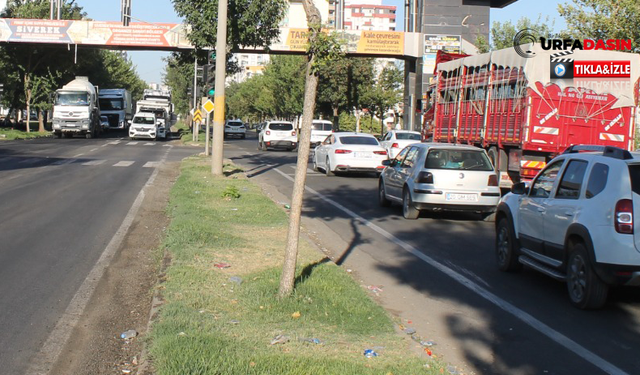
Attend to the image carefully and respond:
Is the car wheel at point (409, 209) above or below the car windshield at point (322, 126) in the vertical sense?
below

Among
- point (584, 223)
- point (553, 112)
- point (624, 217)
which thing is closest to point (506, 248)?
point (584, 223)

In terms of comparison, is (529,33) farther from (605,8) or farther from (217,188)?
(217,188)

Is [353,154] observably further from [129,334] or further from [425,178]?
[129,334]

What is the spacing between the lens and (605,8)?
1025 inches

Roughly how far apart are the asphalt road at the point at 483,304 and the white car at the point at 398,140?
56.1 ft

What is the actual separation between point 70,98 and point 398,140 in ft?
90.5

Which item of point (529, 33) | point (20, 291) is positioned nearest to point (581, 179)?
point (20, 291)

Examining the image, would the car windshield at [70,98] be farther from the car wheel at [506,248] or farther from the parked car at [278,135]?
the car wheel at [506,248]

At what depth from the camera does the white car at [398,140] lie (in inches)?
1203

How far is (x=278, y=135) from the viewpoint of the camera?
134ft

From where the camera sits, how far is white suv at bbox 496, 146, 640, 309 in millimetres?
6816

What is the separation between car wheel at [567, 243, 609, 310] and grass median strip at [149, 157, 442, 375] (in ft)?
6.87

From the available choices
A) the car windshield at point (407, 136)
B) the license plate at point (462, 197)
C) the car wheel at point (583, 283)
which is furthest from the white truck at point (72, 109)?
the car wheel at point (583, 283)

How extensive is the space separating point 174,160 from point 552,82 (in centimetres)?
1714
